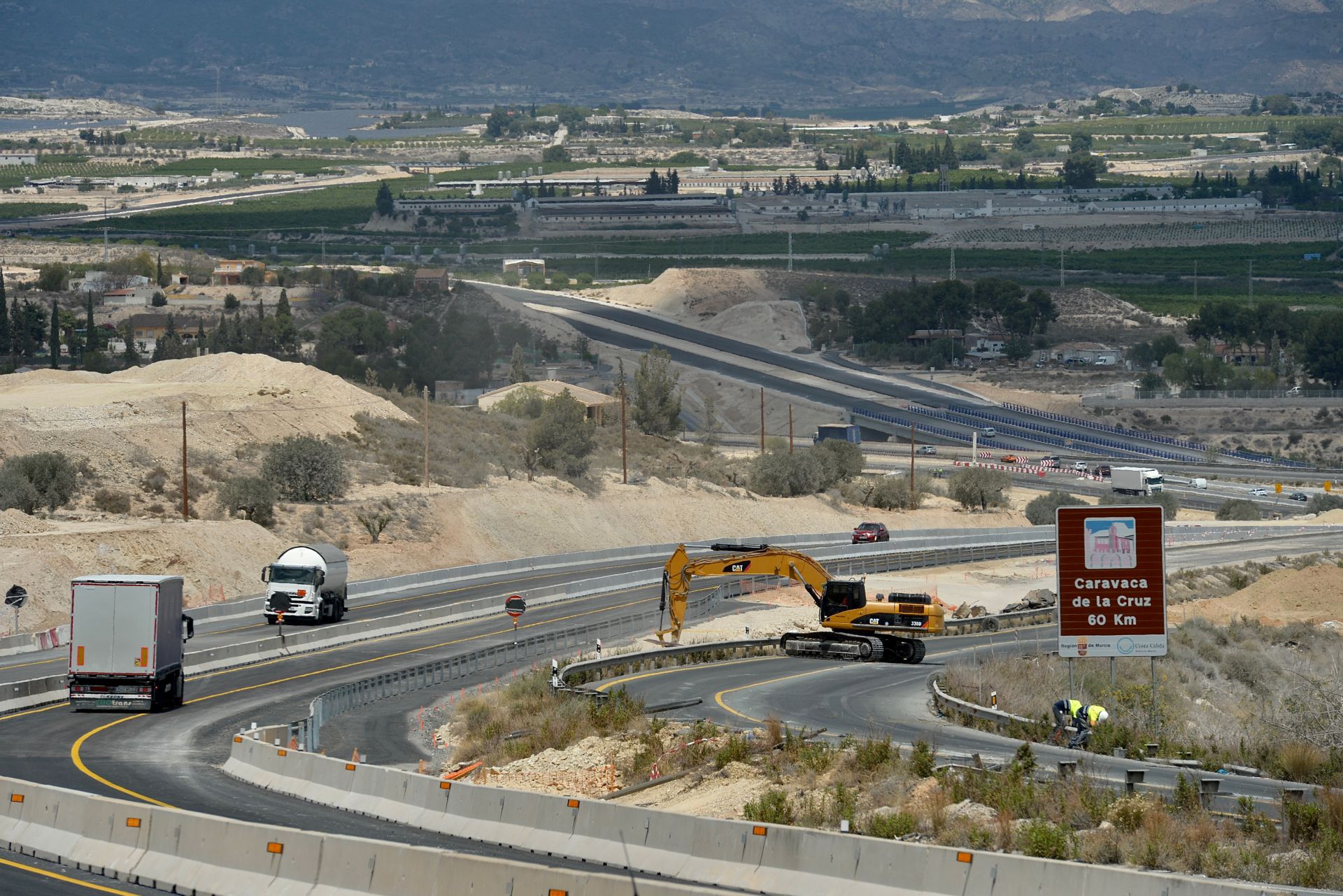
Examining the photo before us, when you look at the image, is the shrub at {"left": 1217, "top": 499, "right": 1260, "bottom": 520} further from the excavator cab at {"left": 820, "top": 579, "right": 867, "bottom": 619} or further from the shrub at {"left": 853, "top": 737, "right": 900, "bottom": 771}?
the shrub at {"left": 853, "top": 737, "right": 900, "bottom": 771}

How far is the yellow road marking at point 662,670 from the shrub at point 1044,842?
19445 millimetres

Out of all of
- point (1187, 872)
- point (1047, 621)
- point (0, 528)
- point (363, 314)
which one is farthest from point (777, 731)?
point (363, 314)

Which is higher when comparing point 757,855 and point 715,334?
point 715,334

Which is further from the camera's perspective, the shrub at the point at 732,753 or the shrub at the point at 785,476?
the shrub at the point at 785,476

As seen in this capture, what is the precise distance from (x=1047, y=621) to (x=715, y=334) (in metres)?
119

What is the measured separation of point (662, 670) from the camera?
148 ft

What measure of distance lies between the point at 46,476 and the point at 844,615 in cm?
3702

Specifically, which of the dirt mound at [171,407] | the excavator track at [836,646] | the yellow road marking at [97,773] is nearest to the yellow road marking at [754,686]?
the excavator track at [836,646]

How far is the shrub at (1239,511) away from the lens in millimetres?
99188

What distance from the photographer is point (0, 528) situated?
6178 cm

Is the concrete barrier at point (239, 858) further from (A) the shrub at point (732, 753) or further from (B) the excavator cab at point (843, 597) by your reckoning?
(B) the excavator cab at point (843, 597)

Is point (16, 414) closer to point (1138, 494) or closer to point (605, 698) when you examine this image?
point (605, 698)

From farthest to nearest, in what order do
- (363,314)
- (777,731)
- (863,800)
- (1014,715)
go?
(363,314)
(1014,715)
(777,731)
(863,800)

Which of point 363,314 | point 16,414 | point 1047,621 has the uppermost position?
point 363,314
